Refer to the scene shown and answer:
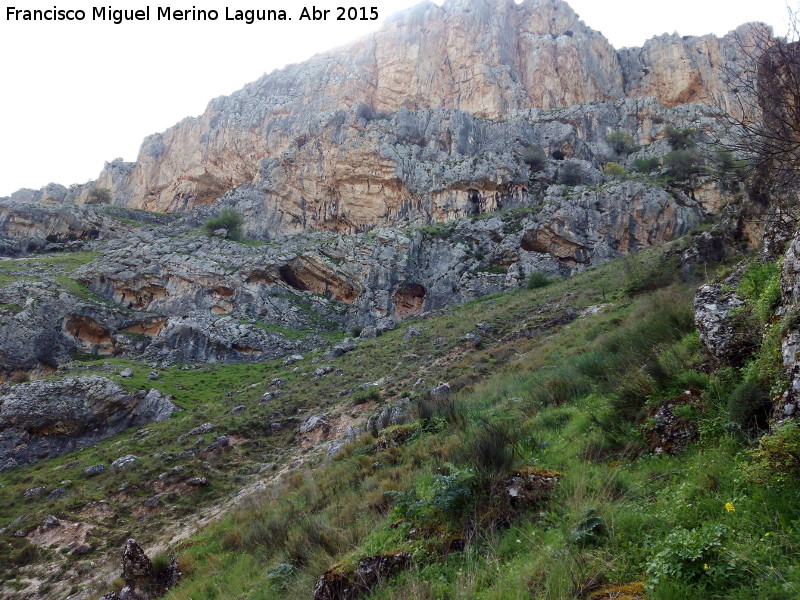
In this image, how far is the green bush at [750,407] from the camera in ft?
11.7

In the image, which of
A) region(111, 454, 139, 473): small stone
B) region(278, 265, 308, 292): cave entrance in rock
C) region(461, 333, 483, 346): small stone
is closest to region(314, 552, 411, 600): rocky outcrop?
region(111, 454, 139, 473): small stone

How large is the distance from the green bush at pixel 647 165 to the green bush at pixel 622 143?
425 centimetres

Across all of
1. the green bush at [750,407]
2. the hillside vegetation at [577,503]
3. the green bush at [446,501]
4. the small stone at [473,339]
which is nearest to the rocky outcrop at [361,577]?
the hillside vegetation at [577,503]

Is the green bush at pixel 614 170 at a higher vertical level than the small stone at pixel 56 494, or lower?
higher

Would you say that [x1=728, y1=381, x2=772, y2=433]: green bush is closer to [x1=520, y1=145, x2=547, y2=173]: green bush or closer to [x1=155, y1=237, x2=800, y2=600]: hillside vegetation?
[x1=155, y1=237, x2=800, y2=600]: hillside vegetation

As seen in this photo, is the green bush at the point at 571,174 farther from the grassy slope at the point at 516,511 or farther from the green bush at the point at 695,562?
the green bush at the point at 695,562

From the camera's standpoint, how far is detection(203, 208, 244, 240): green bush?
46.2 metres

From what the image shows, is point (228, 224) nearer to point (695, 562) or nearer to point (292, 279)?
point (292, 279)

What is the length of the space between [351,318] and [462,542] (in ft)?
110

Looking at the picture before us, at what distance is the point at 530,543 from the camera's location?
3.37 m

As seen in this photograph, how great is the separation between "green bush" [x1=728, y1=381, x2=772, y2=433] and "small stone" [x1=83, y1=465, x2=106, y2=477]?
59.5 feet

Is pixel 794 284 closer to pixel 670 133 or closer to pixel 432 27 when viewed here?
pixel 670 133

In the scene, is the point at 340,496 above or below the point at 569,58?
below

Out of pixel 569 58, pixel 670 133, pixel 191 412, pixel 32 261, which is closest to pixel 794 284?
pixel 191 412
